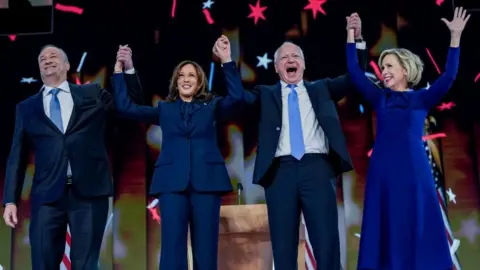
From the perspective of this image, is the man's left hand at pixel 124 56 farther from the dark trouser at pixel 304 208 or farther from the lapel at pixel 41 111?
the dark trouser at pixel 304 208

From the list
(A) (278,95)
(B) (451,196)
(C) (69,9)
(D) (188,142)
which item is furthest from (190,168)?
(C) (69,9)

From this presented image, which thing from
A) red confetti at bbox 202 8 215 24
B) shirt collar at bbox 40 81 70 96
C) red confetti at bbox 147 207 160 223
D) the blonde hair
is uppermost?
red confetti at bbox 202 8 215 24

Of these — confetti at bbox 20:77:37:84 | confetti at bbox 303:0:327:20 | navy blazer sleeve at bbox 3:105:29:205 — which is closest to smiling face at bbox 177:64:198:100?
navy blazer sleeve at bbox 3:105:29:205

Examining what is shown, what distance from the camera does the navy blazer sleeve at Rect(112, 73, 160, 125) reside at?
2.79 m

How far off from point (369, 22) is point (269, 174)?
191 centimetres

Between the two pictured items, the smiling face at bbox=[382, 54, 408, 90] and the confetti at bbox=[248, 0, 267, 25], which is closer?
the smiling face at bbox=[382, 54, 408, 90]

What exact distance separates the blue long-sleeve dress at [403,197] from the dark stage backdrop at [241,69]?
140 centimetres

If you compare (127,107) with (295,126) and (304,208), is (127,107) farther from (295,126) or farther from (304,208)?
(304,208)

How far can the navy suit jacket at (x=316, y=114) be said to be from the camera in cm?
261

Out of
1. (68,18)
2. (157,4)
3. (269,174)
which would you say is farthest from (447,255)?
(68,18)

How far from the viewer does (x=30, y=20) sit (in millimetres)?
4328

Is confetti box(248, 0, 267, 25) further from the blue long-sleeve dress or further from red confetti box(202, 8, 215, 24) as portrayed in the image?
the blue long-sleeve dress

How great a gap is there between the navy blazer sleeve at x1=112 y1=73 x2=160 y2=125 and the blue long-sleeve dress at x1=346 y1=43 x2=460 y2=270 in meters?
0.98

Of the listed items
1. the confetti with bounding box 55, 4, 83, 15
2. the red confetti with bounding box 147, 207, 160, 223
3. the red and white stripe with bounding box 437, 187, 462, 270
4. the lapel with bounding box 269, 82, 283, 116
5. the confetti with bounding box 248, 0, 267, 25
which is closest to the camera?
the lapel with bounding box 269, 82, 283, 116
